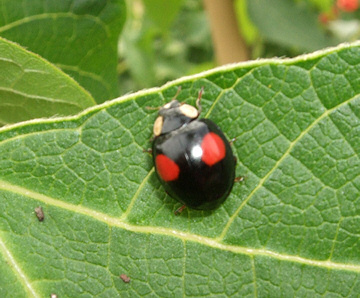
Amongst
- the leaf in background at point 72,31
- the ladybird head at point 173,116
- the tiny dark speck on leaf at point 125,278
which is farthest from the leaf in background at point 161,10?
the tiny dark speck on leaf at point 125,278

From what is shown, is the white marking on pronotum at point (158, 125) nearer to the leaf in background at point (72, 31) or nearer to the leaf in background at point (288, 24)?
the leaf in background at point (72, 31)

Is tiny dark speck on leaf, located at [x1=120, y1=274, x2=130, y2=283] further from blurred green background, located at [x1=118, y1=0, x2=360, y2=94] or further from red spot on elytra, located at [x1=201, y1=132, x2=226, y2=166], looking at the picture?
blurred green background, located at [x1=118, y1=0, x2=360, y2=94]

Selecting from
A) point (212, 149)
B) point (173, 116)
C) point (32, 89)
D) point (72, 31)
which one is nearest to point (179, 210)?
point (212, 149)

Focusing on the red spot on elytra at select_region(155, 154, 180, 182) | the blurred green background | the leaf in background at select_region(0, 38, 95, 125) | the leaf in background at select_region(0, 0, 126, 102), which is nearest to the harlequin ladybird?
the red spot on elytra at select_region(155, 154, 180, 182)

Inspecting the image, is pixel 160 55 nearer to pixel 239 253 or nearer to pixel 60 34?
pixel 60 34

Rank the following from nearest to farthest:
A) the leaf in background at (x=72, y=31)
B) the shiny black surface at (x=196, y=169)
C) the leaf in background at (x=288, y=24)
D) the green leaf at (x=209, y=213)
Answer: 1. the green leaf at (x=209, y=213)
2. the shiny black surface at (x=196, y=169)
3. the leaf in background at (x=72, y=31)
4. the leaf in background at (x=288, y=24)

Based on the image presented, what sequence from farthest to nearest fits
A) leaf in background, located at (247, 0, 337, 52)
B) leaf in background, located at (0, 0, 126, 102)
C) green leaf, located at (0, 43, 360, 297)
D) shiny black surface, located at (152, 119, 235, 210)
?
leaf in background, located at (247, 0, 337, 52), leaf in background, located at (0, 0, 126, 102), shiny black surface, located at (152, 119, 235, 210), green leaf, located at (0, 43, 360, 297)

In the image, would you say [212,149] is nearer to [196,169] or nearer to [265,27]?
[196,169]
